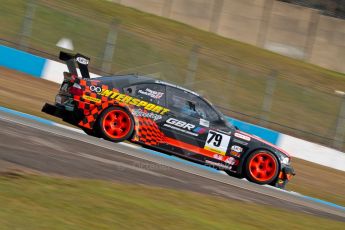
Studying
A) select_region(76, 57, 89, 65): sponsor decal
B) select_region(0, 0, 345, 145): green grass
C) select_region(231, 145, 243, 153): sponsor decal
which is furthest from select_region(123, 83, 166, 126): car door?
select_region(0, 0, 345, 145): green grass

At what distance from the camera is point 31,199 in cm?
708

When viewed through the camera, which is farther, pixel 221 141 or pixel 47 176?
pixel 221 141

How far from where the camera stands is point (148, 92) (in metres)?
12.4

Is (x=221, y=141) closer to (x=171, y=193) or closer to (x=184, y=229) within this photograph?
(x=171, y=193)

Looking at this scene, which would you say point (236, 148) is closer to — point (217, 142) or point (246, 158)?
point (246, 158)

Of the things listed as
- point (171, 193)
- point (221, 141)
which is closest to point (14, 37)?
point (221, 141)

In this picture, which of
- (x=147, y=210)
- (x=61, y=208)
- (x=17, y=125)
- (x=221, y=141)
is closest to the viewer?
(x=61, y=208)

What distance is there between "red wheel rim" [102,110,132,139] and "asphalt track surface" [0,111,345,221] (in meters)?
0.23

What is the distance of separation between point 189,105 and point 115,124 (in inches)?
56.0

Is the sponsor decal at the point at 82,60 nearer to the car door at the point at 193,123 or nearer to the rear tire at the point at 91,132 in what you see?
the rear tire at the point at 91,132

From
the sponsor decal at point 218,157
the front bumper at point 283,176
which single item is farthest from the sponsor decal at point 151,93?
the front bumper at point 283,176

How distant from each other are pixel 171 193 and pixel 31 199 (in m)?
2.63

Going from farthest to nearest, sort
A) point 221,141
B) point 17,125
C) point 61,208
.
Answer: point 221,141 → point 17,125 → point 61,208

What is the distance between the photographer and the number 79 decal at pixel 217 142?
41.4 feet
